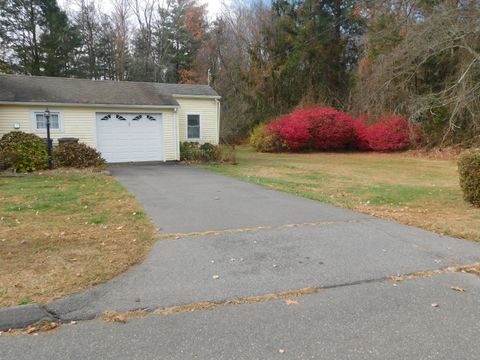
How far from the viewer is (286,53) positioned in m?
32.1

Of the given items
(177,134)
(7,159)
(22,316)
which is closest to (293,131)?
(177,134)

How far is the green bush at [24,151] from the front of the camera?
41.2ft

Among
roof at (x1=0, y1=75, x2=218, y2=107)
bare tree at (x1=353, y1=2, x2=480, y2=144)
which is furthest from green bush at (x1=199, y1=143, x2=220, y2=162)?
bare tree at (x1=353, y1=2, x2=480, y2=144)

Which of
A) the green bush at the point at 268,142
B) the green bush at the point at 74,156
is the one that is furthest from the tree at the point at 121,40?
the green bush at the point at 74,156

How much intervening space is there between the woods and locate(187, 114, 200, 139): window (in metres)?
9.95

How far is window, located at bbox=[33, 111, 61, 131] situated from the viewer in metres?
15.2

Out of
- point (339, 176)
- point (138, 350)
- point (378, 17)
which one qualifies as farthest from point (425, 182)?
point (378, 17)

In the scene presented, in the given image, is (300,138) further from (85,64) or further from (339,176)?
(85,64)

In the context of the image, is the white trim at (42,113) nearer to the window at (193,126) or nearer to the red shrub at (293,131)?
the window at (193,126)

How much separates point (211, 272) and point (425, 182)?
994 centimetres

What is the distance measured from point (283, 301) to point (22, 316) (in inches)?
85.5

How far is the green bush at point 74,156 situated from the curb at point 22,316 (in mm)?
11200

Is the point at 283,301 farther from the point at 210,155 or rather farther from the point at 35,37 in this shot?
the point at 35,37

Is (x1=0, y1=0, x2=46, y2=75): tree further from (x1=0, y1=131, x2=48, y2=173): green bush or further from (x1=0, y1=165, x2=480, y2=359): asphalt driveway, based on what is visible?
(x1=0, y1=165, x2=480, y2=359): asphalt driveway
